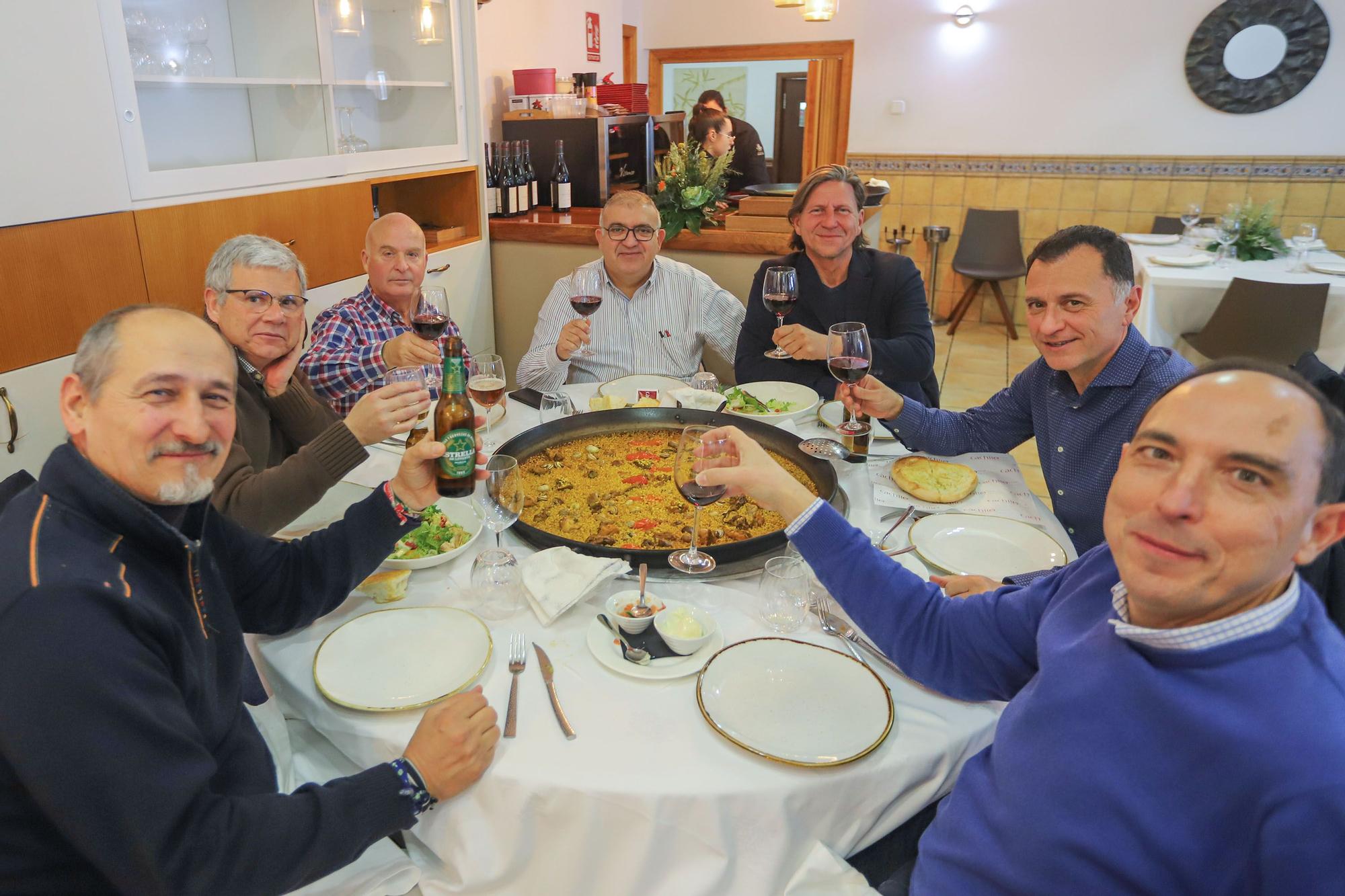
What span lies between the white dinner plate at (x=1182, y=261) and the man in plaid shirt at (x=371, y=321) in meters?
4.31

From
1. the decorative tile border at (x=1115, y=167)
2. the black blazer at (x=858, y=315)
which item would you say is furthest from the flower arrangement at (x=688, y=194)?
the decorative tile border at (x=1115, y=167)

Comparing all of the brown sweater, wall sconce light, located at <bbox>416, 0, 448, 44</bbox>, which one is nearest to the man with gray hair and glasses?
the brown sweater

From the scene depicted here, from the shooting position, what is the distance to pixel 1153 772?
37.1 inches

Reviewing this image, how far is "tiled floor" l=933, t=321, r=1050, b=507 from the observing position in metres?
5.71

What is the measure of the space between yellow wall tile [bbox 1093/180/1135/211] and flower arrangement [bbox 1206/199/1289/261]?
5.18ft

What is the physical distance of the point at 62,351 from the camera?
2600 mm

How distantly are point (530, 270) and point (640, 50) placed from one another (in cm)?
413

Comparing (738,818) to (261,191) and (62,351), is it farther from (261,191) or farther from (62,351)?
(261,191)

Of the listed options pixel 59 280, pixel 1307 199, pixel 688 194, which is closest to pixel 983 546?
pixel 688 194

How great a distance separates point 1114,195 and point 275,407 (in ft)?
22.6

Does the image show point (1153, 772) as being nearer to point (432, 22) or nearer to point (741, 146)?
point (432, 22)

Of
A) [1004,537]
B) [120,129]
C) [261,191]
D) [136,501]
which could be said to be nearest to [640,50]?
[261,191]

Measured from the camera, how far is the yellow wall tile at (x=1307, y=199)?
20.7 feet

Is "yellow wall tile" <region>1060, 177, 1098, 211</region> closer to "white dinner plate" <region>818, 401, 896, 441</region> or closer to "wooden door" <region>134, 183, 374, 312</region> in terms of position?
"white dinner plate" <region>818, 401, 896, 441</region>
